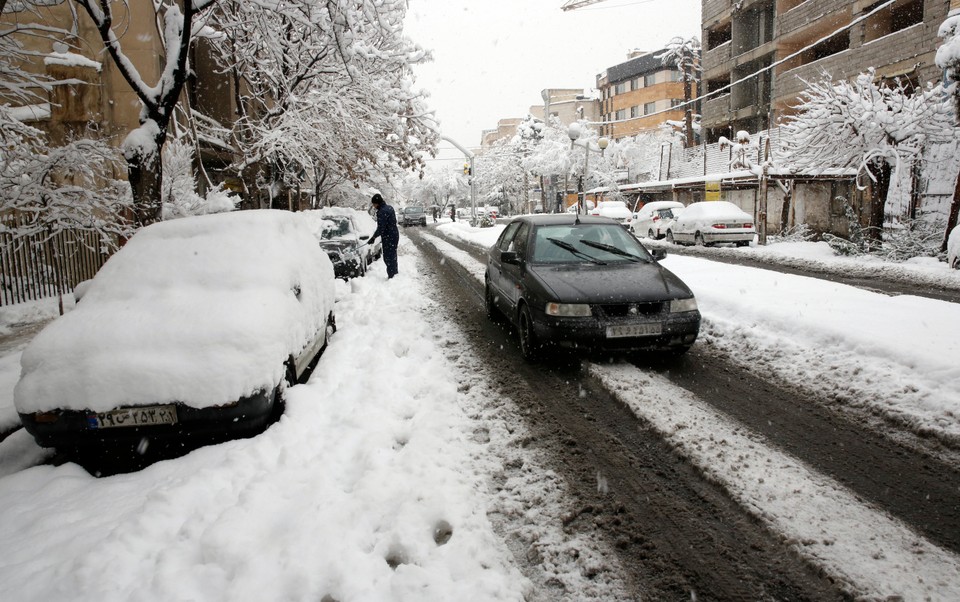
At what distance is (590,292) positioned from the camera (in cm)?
572

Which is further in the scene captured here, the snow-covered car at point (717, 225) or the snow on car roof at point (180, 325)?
the snow-covered car at point (717, 225)

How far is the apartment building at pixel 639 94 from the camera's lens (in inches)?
2576

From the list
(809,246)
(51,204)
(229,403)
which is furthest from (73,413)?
(809,246)

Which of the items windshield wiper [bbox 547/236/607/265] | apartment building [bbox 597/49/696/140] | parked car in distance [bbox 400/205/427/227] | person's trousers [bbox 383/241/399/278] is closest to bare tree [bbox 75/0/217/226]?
windshield wiper [bbox 547/236/607/265]

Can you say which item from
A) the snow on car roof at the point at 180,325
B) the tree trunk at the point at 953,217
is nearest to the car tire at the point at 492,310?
the snow on car roof at the point at 180,325

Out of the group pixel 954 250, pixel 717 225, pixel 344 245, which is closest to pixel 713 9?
pixel 717 225

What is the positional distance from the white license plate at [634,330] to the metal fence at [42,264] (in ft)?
30.8

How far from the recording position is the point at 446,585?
8.48 feet

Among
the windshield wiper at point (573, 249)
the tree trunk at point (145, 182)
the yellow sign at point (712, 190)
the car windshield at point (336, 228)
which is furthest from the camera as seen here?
the yellow sign at point (712, 190)

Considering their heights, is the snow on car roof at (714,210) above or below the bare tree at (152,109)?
below

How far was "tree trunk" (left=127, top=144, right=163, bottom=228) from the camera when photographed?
22.3ft

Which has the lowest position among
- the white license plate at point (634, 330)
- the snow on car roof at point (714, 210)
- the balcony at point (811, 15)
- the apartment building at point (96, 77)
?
the white license plate at point (634, 330)

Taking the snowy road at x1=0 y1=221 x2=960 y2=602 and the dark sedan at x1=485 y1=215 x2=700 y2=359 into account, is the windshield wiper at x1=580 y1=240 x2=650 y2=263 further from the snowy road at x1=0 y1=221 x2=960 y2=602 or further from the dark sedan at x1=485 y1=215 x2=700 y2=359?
the snowy road at x1=0 y1=221 x2=960 y2=602

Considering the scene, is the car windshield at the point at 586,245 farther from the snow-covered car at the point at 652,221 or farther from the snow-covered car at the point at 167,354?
the snow-covered car at the point at 652,221
